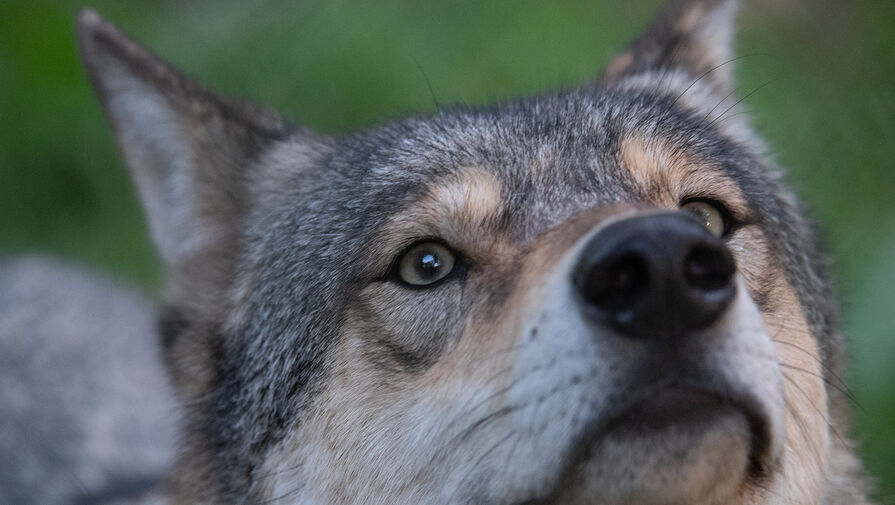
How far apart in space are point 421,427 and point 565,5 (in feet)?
27.2

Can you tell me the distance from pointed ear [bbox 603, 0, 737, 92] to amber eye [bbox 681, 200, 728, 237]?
1.55 m

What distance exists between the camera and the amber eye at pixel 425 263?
140 inches

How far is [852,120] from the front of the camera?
8.40 metres

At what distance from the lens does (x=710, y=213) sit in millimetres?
3738

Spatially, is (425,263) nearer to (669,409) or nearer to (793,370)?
(669,409)

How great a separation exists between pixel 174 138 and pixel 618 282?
2728 millimetres

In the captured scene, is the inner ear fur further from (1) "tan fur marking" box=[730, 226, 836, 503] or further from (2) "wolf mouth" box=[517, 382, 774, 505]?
(1) "tan fur marking" box=[730, 226, 836, 503]

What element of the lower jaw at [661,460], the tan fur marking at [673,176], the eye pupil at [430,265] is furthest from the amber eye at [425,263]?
the lower jaw at [661,460]

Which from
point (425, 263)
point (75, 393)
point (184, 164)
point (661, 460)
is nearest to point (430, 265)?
point (425, 263)

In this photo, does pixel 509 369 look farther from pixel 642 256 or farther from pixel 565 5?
pixel 565 5

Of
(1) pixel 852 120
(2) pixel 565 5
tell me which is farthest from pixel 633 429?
(2) pixel 565 5

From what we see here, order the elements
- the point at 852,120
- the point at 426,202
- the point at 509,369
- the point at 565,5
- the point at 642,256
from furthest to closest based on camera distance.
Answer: the point at 565,5 → the point at 852,120 → the point at 426,202 → the point at 509,369 → the point at 642,256

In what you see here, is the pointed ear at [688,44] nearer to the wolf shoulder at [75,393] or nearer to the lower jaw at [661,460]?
the lower jaw at [661,460]

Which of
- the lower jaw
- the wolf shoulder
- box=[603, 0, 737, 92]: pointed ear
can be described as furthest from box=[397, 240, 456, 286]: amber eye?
the wolf shoulder
